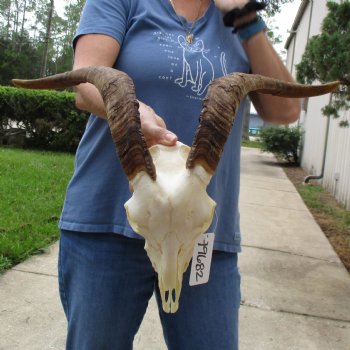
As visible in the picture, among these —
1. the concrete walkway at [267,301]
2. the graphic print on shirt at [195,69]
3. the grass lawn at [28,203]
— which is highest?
the graphic print on shirt at [195,69]

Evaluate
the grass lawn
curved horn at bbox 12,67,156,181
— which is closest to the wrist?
curved horn at bbox 12,67,156,181

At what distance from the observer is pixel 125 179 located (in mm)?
1840

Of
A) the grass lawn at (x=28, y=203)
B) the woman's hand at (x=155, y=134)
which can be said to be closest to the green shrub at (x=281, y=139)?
the grass lawn at (x=28, y=203)

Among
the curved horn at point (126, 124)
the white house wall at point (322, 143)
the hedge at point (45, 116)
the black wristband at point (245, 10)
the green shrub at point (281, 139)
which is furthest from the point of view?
the green shrub at point (281, 139)

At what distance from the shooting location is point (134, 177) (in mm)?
1265

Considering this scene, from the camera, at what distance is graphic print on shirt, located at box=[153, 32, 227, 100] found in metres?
1.77

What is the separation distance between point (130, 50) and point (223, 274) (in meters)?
0.88

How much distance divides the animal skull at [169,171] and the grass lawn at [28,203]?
3.76 m

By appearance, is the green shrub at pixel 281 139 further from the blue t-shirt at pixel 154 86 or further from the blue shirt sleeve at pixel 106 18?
the blue shirt sleeve at pixel 106 18

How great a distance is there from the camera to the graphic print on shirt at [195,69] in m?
1.78

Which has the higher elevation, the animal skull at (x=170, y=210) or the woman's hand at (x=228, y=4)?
the woman's hand at (x=228, y=4)

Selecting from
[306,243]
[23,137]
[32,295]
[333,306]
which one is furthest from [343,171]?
[23,137]

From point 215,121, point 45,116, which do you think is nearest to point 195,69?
point 215,121

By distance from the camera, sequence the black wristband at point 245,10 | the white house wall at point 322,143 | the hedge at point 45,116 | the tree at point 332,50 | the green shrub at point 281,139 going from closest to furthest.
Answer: the black wristband at point 245,10, the tree at point 332,50, the white house wall at point 322,143, the hedge at point 45,116, the green shrub at point 281,139
